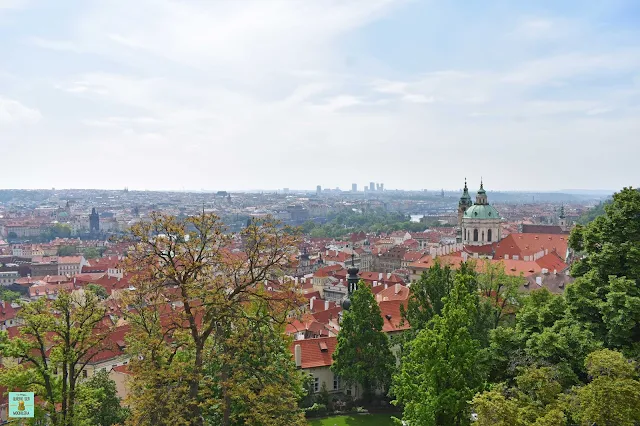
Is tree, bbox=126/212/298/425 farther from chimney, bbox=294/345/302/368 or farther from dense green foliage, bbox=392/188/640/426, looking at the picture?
chimney, bbox=294/345/302/368

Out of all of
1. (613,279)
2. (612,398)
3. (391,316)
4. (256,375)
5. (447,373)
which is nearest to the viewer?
(612,398)

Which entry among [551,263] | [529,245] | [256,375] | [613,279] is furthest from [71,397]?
[529,245]

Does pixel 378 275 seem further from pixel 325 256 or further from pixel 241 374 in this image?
pixel 241 374

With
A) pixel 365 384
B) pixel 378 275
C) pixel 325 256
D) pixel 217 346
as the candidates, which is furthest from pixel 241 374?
pixel 325 256

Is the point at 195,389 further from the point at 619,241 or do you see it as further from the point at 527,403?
the point at 619,241

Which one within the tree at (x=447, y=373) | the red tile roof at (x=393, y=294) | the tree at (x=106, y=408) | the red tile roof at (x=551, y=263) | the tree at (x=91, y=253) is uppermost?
the tree at (x=447, y=373)

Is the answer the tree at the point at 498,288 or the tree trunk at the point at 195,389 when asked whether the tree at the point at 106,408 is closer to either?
the tree trunk at the point at 195,389

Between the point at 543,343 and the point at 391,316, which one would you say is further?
the point at 391,316

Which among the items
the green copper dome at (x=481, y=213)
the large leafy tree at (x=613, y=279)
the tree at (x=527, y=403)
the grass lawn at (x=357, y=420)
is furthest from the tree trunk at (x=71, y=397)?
the green copper dome at (x=481, y=213)
